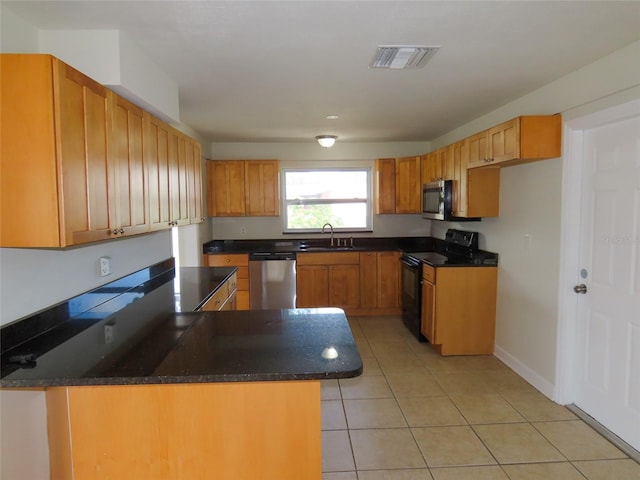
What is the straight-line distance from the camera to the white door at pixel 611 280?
8.00ft

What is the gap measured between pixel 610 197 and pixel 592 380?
1273 millimetres

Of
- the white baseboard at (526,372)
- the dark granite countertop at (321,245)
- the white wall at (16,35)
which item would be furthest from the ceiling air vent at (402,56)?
the dark granite countertop at (321,245)

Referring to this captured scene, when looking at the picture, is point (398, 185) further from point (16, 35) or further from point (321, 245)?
point (16, 35)

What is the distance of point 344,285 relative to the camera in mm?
5297

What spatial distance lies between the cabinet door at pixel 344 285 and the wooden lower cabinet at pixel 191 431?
3690 millimetres

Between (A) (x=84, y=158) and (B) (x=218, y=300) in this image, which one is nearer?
(A) (x=84, y=158)

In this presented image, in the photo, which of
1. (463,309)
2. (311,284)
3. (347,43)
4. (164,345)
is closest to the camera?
(164,345)

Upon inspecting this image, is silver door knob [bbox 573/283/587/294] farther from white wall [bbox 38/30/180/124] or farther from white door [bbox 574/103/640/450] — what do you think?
white wall [bbox 38/30/180/124]

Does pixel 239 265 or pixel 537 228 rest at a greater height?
pixel 537 228

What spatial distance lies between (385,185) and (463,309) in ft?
7.08

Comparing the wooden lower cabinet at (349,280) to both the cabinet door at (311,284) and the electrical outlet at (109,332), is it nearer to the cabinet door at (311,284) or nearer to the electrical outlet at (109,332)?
the cabinet door at (311,284)

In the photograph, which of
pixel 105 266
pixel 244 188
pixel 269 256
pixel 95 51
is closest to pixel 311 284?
pixel 269 256

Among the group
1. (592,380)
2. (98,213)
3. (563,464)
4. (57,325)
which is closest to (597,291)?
(592,380)

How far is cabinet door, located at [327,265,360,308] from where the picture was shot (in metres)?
5.27
